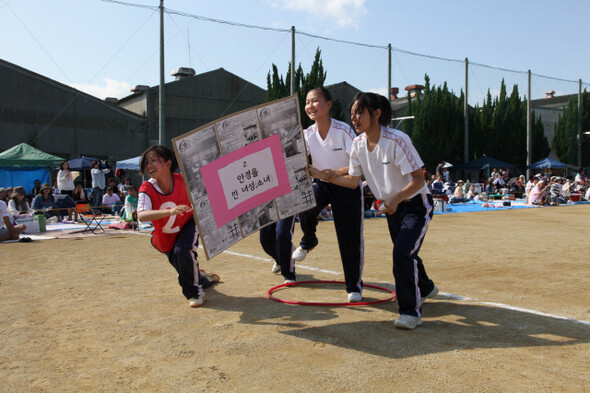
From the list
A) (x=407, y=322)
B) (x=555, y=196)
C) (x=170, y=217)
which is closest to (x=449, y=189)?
(x=555, y=196)

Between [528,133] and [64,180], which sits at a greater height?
[528,133]

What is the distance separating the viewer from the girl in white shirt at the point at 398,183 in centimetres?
408

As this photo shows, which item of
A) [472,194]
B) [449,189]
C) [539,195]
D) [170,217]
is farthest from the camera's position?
[472,194]

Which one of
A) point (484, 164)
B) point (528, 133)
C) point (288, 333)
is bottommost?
point (288, 333)

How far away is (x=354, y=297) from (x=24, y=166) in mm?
19233

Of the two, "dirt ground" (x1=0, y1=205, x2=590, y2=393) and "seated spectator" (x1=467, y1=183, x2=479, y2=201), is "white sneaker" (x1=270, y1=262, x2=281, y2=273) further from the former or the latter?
"seated spectator" (x1=467, y1=183, x2=479, y2=201)

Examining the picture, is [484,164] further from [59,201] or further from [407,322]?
[407,322]

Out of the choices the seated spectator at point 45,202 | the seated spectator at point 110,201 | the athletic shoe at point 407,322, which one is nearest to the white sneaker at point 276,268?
the athletic shoe at point 407,322

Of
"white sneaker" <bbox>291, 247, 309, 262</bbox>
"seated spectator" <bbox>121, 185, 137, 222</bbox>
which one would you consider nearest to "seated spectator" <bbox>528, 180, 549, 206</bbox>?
"seated spectator" <bbox>121, 185, 137, 222</bbox>

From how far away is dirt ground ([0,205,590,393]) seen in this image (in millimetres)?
2961

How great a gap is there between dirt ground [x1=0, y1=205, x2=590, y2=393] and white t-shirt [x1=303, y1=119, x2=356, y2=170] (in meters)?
1.35

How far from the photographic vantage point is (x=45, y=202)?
1648cm

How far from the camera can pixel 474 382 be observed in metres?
2.85

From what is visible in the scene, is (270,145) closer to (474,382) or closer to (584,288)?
(474,382)
